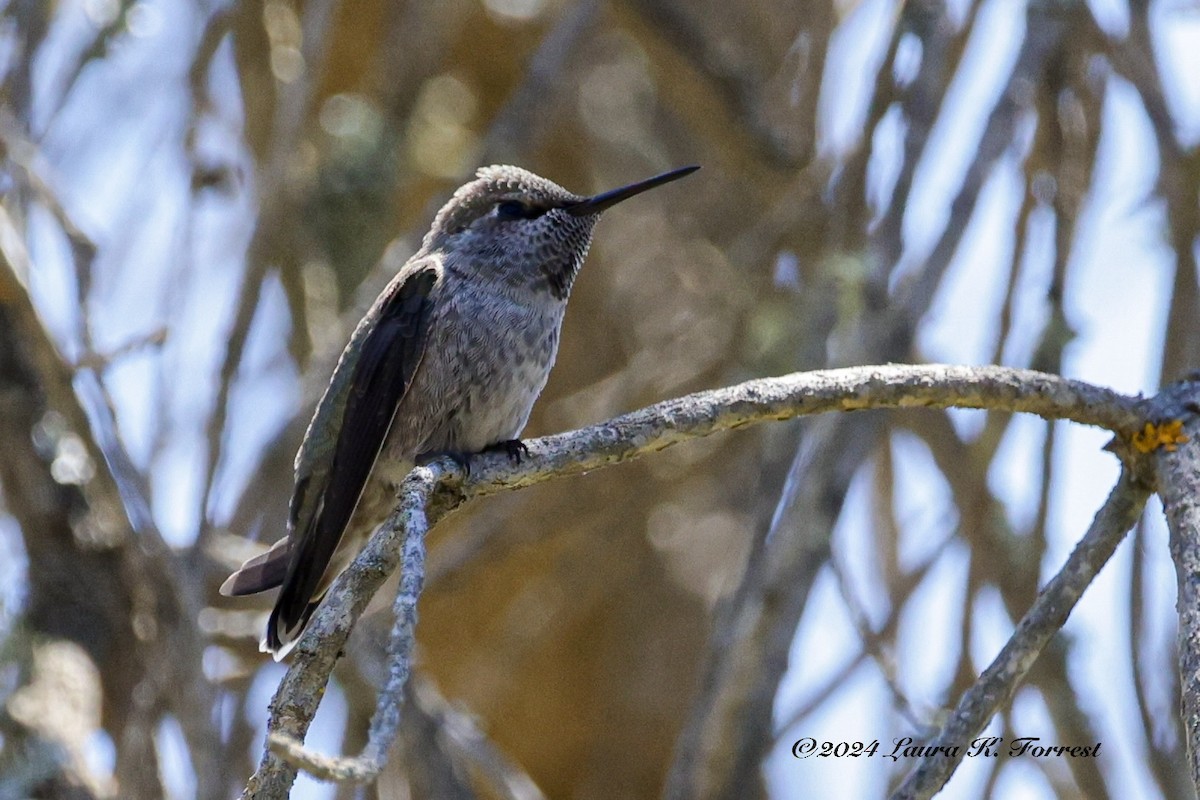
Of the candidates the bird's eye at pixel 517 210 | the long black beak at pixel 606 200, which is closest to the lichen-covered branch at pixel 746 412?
the long black beak at pixel 606 200

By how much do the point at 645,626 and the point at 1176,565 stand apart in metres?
4.22

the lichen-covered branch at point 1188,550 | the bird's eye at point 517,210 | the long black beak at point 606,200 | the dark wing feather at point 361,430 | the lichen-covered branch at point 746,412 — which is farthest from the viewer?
the bird's eye at point 517,210

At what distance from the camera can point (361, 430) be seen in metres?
3.09

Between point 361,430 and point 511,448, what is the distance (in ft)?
1.16

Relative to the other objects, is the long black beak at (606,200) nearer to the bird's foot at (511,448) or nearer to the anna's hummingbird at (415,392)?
the anna's hummingbird at (415,392)

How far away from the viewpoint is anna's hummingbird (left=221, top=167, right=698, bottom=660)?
3.04 m

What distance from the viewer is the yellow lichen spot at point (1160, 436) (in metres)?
2.12

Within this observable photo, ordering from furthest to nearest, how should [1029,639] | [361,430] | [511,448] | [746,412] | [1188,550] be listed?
[361,430]
[511,448]
[746,412]
[1029,639]
[1188,550]

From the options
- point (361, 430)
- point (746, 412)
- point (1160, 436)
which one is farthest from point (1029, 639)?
point (361, 430)

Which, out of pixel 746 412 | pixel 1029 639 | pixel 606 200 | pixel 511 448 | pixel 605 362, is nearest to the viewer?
pixel 1029 639

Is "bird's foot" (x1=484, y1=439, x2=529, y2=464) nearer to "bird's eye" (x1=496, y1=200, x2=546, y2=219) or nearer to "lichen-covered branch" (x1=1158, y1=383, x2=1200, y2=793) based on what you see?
"bird's eye" (x1=496, y1=200, x2=546, y2=219)

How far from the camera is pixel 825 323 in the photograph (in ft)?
12.7

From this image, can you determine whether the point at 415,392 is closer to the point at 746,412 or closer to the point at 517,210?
the point at 517,210

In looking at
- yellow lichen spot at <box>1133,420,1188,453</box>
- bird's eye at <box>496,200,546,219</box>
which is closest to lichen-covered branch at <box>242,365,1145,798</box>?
yellow lichen spot at <box>1133,420,1188,453</box>
